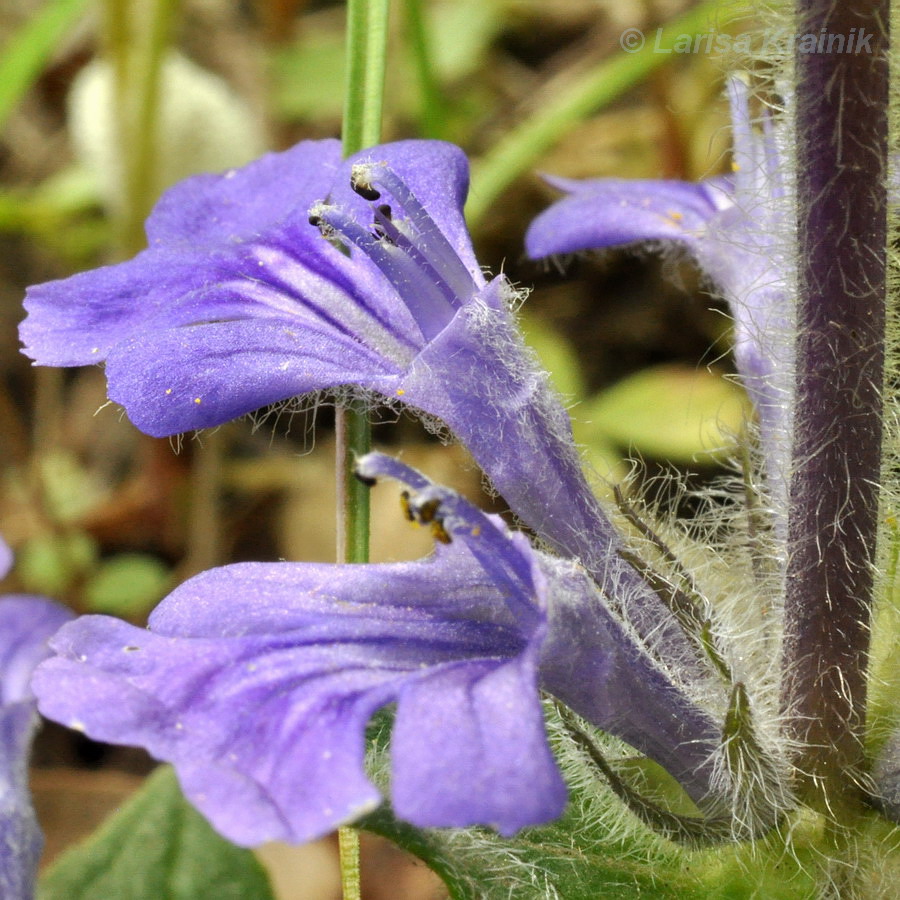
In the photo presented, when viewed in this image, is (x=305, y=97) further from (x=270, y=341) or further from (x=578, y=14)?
(x=270, y=341)

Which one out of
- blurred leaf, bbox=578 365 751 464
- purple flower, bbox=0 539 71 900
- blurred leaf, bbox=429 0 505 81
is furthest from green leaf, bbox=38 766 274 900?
blurred leaf, bbox=429 0 505 81

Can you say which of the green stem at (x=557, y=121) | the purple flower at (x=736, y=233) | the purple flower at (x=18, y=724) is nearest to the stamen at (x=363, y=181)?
the purple flower at (x=736, y=233)

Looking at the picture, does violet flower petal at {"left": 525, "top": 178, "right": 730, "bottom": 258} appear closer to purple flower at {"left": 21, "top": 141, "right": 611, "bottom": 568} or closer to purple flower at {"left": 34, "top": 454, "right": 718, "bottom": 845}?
purple flower at {"left": 21, "top": 141, "right": 611, "bottom": 568}

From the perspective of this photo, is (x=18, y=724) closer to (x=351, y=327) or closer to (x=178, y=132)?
(x=351, y=327)

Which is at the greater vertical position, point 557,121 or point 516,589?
point 557,121

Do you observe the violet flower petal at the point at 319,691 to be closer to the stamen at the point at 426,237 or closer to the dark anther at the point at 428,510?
the dark anther at the point at 428,510

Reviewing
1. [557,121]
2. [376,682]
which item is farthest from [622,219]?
[557,121]
